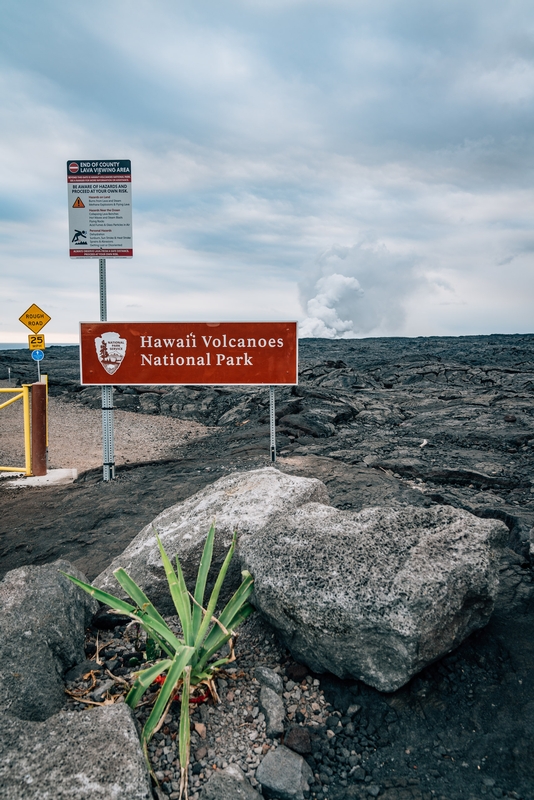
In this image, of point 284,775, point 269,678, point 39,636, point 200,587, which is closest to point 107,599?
point 39,636

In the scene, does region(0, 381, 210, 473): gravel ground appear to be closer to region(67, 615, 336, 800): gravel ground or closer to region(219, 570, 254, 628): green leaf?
region(67, 615, 336, 800): gravel ground

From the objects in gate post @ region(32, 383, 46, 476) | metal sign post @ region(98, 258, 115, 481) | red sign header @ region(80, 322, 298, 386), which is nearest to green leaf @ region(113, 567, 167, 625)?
red sign header @ region(80, 322, 298, 386)

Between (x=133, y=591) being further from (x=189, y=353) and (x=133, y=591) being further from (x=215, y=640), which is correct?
(x=189, y=353)

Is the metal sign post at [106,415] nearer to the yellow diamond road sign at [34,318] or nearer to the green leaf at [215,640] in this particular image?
the green leaf at [215,640]

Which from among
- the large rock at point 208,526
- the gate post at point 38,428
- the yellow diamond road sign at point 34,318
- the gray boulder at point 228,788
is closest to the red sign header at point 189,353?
the gate post at point 38,428

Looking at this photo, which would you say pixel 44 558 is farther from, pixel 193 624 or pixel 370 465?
pixel 370 465

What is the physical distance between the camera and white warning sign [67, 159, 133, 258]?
762 cm

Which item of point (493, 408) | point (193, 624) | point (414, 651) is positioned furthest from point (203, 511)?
point (493, 408)

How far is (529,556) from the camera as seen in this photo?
3988 mm

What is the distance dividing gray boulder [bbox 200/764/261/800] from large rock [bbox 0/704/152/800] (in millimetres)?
301

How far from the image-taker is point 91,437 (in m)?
12.0

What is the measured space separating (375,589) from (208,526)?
1.44m

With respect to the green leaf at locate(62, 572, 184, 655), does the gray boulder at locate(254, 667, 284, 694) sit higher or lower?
lower

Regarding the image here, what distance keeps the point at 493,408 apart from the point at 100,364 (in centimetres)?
843
